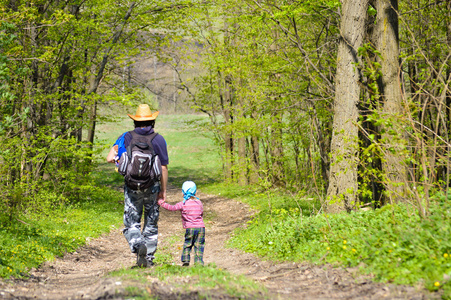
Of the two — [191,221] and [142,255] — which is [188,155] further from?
[142,255]

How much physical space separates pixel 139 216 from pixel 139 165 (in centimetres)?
83

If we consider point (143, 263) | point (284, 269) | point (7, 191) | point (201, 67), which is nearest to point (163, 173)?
point (143, 263)

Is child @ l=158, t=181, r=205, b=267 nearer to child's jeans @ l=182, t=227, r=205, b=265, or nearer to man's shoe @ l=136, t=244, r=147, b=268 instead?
child's jeans @ l=182, t=227, r=205, b=265

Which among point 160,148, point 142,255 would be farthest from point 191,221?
point 160,148

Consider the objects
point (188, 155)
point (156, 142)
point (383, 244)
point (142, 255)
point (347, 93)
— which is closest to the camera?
point (383, 244)

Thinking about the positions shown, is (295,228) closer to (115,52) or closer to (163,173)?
(163,173)

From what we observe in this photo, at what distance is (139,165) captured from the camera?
5.61 metres

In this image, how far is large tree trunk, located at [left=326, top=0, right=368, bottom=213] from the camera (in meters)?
7.79

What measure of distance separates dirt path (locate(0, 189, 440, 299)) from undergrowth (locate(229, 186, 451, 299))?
0.16 metres

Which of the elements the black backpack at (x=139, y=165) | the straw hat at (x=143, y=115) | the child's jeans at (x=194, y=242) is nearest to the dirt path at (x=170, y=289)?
the child's jeans at (x=194, y=242)

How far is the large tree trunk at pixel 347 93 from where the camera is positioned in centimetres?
779

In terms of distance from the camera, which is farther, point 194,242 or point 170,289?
point 194,242

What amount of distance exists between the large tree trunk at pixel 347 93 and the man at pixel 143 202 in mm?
3447

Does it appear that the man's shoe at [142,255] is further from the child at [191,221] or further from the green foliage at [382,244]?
the green foliage at [382,244]
